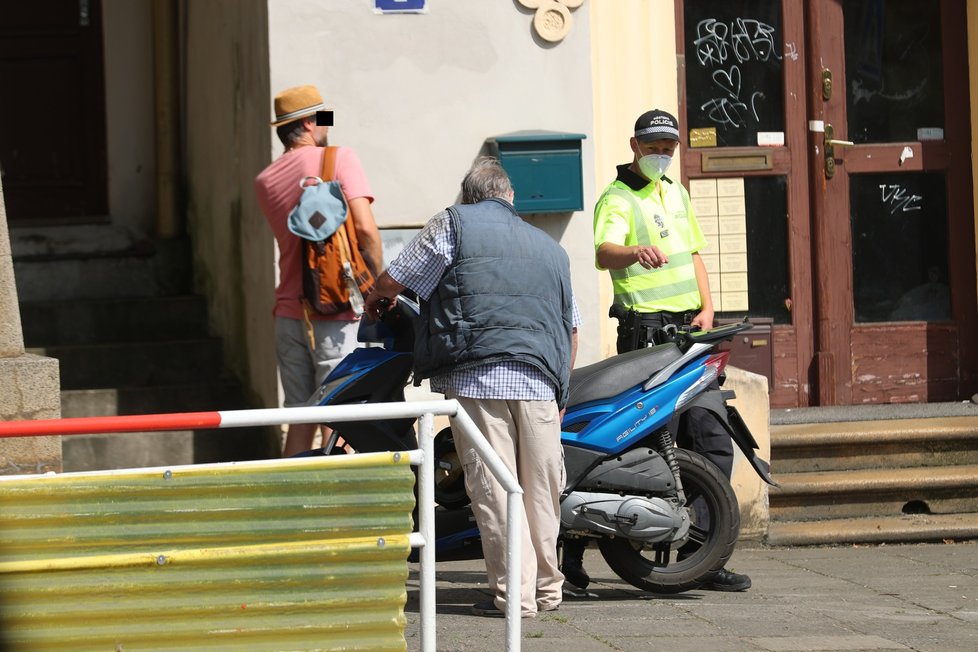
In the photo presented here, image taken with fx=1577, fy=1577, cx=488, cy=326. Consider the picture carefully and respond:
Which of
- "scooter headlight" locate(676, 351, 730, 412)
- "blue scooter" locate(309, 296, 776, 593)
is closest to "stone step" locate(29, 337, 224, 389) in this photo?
"blue scooter" locate(309, 296, 776, 593)

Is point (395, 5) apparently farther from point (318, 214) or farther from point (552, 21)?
point (318, 214)

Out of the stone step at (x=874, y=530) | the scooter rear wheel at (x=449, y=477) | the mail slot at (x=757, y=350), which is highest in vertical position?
the mail slot at (x=757, y=350)

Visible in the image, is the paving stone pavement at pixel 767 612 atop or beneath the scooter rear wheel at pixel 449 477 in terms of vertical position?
beneath

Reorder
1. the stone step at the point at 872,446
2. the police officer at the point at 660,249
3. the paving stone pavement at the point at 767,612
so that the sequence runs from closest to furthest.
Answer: the paving stone pavement at the point at 767,612
the police officer at the point at 660,249
the stone step at the point at 872,446

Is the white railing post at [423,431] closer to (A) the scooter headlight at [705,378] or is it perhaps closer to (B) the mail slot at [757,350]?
(A) the scooter headlight at [705,378]

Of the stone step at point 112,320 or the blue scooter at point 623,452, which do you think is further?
the stone step at point 112,320

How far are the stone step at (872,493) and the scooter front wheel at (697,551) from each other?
174 cm

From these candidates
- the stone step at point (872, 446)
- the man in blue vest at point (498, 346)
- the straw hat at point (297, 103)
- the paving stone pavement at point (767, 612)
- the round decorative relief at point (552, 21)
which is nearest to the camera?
the paving stone pavement at point (767, 612)

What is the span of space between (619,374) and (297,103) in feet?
6.67

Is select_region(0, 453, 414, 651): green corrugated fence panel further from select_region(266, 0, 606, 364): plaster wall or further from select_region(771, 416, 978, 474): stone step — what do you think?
select_region(771, 416, 978, 474): stone step

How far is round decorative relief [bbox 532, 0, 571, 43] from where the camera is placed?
26.3ft

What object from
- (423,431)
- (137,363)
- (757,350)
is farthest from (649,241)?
(137,363)

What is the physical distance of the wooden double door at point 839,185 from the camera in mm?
8875

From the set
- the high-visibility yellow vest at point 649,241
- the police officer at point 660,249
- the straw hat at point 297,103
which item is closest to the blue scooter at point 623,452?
the police officer at point 660,249
